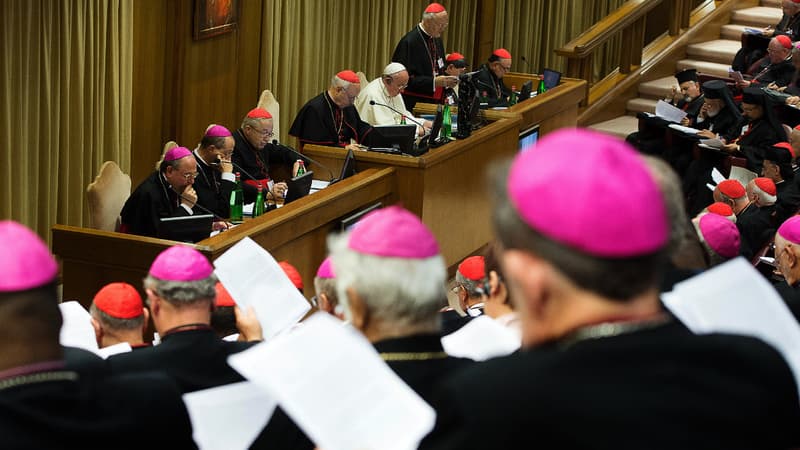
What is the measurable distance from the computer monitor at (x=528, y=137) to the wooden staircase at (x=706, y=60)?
2.14 meters

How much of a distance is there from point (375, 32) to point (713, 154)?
3803 mm

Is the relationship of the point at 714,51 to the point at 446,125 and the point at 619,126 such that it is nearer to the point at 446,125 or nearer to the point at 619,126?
the point at 619,126

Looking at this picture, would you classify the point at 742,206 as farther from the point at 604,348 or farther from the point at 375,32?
the point at 604,348

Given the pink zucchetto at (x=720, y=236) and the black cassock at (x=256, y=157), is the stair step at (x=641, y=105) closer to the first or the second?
the black cassock at (x=256, y=157)

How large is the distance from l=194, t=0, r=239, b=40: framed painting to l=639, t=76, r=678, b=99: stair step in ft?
17.0

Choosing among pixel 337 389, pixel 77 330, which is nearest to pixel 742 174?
pixel 77 330

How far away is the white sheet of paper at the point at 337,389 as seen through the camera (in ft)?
5.76

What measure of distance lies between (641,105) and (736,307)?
1065 centimetres

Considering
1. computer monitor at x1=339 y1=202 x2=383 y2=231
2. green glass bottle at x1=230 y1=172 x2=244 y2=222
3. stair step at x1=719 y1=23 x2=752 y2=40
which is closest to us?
green glass bottle at x1=230 y1=172 x2=244 y2=222

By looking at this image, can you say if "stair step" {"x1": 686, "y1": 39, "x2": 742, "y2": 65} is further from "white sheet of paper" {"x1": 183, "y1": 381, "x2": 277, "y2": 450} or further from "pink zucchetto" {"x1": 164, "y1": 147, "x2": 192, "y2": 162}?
"white sheet of paper" {"x1": 183, "y1": 381, "x2": 277, "y2": 450}

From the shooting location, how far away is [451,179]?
26.8ft

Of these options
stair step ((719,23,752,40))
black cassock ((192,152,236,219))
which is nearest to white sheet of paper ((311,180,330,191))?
black cassock ((192,152,236,219))

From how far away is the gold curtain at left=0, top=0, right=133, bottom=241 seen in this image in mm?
7551

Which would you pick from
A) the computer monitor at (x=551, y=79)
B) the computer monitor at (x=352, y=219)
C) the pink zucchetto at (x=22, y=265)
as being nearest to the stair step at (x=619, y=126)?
the computer monitor at (x=551, y=79)
